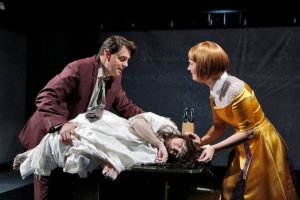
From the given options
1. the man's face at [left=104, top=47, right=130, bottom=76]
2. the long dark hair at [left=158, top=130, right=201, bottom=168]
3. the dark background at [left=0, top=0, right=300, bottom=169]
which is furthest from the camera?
the dark background at [left=0, top=0, right=300, bottom=169]

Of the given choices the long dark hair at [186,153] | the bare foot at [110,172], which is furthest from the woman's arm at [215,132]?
the bare foot at [110,172]

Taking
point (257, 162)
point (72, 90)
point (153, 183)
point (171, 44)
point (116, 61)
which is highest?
point (171, 44)

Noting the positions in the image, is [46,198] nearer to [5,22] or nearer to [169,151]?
[169,151]

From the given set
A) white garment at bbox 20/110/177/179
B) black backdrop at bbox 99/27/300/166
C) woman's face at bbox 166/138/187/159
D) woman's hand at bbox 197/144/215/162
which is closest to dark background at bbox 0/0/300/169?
black backdrop at bbox 99/27/300/166

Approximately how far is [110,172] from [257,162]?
69cm

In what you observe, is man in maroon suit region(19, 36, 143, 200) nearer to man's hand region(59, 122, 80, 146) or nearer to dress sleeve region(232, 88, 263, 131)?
man's hand region(59, 122, 80, 146)

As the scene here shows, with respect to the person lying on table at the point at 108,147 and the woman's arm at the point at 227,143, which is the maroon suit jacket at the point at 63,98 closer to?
the person lying on table at the point at 108,147

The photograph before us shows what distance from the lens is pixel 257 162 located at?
1923mm

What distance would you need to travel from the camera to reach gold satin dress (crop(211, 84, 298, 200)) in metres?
1.89

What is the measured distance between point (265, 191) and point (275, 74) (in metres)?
3.09

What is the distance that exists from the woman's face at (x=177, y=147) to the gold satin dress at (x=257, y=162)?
32 cm

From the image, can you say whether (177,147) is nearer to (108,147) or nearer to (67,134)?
(108,147)

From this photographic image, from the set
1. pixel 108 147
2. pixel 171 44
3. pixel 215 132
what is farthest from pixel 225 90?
pixel 171 44

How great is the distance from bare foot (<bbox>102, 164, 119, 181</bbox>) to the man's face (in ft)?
1.98
